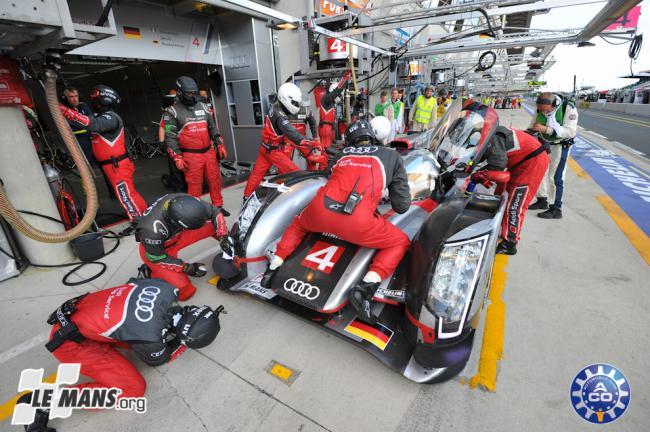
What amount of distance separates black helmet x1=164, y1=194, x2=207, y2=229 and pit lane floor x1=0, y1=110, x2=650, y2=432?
2.19ft

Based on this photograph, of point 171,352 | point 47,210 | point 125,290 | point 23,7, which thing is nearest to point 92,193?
point 47,210

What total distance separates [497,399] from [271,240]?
1744 mm

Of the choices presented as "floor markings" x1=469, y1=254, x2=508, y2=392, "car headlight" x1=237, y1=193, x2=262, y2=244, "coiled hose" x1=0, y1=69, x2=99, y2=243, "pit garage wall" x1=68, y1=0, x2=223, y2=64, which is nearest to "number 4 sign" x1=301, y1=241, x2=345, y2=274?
"car headlight" x1=237, y1=193, x2=262, y2=244

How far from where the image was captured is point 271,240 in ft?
7.98

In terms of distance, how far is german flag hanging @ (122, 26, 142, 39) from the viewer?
480 centimetres

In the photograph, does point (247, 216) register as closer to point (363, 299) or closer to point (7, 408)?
point (363, 299)

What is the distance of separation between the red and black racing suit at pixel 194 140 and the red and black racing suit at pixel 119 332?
2578 millimetres

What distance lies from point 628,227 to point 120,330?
16.8ft

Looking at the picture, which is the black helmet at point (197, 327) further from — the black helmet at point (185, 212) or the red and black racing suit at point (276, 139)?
the red and black racing suit at point (276, 139)

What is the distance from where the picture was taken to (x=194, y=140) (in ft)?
12.8

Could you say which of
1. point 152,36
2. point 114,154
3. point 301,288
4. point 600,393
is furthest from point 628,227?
point 152,36

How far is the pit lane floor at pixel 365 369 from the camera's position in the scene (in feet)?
5.02

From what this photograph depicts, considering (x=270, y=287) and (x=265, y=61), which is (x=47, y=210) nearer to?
(x=270, y=287)

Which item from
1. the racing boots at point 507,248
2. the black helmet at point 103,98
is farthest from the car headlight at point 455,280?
the black helmet at point 103,98
